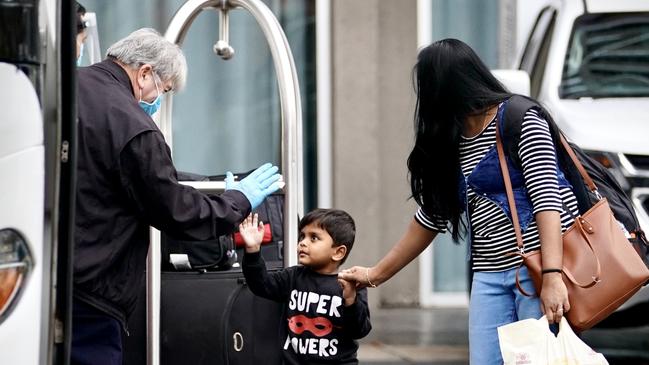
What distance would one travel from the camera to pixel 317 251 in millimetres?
4855

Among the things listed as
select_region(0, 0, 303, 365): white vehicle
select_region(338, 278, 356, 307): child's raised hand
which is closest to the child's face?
select_region(338, 278, 356, 307): child's raised hand

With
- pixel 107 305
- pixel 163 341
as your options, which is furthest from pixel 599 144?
pixel 107 305

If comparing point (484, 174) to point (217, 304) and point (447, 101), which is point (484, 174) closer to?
point (447, 101)

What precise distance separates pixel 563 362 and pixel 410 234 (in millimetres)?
924

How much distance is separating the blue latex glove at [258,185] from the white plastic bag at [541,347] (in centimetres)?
96

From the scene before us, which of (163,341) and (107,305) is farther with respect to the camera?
(163,341)

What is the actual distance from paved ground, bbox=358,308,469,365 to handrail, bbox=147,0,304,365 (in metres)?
3.15

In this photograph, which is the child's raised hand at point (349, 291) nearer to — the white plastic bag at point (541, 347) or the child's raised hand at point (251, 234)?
the child's raised hand at point (251, 234)

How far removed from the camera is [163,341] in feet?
16.2

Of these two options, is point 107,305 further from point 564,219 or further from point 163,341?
point 564,219

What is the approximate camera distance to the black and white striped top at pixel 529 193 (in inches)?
167

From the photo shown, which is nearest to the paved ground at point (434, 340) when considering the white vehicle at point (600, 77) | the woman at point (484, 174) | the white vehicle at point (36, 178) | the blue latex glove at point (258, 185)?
the white vehicle at point (600, 77)

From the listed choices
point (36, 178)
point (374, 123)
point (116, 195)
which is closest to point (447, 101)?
point (116, 195)

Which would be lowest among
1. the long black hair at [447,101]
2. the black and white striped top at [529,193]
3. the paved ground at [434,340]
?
the paved ground at [434,340]
